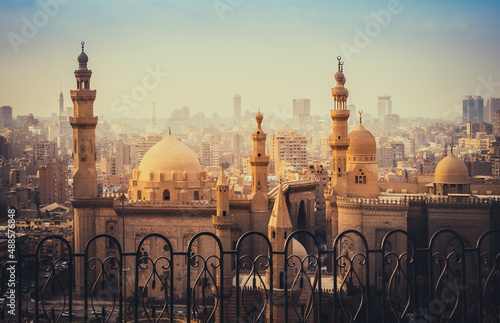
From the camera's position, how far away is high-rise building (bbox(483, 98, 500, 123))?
216 feet

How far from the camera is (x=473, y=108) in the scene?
65.0m

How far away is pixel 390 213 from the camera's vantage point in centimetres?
1964

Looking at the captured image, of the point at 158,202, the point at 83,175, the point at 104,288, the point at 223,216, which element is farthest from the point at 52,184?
the point at 104,288

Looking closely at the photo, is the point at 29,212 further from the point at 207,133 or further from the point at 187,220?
the point at 207,133

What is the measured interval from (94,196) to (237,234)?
408 centimetres

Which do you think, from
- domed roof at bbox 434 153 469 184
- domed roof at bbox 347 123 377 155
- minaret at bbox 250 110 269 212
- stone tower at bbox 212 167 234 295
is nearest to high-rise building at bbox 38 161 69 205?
domed roof at bbox 347 123 377 155

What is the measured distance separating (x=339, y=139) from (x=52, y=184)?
75.8 ft

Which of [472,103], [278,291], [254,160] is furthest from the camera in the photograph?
[472,103]

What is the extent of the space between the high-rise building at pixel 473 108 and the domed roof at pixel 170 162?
1851 inches

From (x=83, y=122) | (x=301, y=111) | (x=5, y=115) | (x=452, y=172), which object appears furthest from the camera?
(x=301, y=111)

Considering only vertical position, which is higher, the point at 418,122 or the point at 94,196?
the point at 418,122

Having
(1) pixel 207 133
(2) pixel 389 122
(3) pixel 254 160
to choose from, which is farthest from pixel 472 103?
(3) pixel 254 160

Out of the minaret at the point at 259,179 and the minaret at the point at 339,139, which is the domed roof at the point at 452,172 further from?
the minaret at the point at 259,179

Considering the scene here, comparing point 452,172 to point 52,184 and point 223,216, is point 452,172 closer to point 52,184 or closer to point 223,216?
point 223,216
